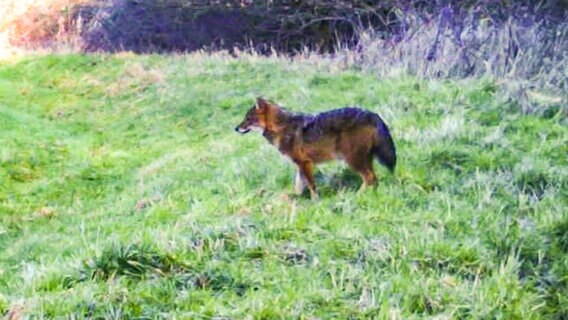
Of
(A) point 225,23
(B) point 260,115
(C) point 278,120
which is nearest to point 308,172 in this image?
(C) point 278,120

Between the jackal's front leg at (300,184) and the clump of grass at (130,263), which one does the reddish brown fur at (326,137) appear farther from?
the clump of grass at (130,263)

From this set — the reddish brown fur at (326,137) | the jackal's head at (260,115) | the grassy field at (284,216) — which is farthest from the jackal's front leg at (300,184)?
the jackal's head at (260,115)

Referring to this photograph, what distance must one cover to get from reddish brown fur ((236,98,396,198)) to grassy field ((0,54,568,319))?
8.1 inches

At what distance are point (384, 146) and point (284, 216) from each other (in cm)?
91

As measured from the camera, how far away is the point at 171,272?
3.59 meters

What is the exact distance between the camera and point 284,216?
4.51 meters

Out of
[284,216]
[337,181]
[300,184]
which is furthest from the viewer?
[337,181]

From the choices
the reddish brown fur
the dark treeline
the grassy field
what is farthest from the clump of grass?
the dark treeline

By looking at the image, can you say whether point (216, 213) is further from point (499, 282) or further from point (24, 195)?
point (24, 195)

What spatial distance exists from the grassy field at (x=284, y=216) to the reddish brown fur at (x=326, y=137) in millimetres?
205

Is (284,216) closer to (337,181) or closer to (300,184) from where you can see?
(300,184)

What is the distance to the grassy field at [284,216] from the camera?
3396mm

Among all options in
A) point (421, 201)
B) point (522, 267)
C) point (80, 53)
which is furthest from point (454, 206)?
point (80, 53)

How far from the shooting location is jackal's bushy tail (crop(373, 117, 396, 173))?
497 centimetres
